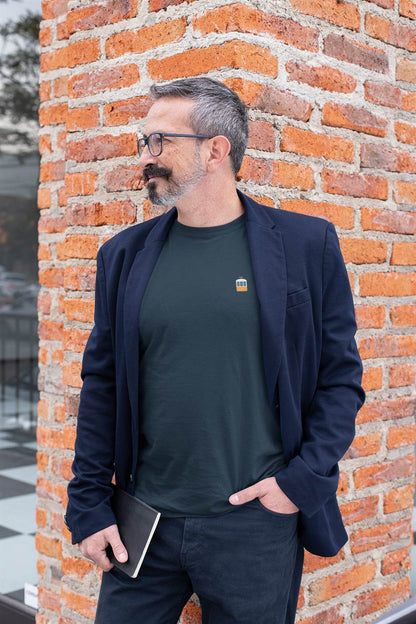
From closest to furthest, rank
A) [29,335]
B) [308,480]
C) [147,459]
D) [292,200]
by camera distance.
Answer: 1. [308,480]
2. [147,459]
3. [292,200]
4. [29,335]

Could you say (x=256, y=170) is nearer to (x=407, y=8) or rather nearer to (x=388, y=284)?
(x=388, y=284)

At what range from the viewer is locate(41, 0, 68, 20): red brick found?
2678mm

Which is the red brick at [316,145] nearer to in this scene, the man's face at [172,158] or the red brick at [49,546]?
the man's face at [172,158]

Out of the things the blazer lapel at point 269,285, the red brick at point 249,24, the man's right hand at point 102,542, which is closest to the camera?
the blazer lapel at point 269,285

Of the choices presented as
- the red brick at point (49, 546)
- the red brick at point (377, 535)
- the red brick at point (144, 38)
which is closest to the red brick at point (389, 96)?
the red brick at point (144, 38)

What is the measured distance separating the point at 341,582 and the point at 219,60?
1.54 m

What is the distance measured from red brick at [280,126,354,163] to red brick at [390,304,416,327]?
0.51 metres

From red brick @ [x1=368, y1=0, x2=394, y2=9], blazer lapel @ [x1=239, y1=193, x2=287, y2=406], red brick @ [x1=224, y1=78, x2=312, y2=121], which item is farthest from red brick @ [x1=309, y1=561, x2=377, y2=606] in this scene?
red brick @ [x1=368, y1=0, x2=394, y2=9]

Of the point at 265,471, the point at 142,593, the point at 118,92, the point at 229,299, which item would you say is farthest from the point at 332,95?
the point at 142,593

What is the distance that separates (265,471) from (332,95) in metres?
1.09

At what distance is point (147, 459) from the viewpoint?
1.66 meters

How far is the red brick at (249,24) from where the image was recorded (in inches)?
72.6

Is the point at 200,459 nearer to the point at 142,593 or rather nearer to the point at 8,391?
the point at 142,593

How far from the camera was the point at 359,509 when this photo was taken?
7.62ft
